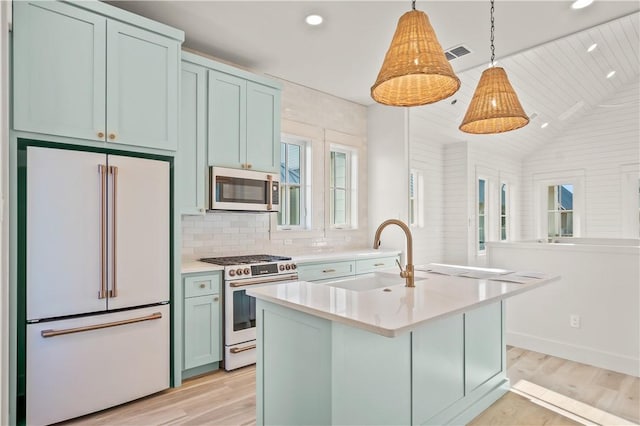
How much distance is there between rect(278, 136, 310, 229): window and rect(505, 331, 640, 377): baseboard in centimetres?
259

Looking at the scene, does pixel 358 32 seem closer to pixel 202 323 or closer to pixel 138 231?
pixel 138 231

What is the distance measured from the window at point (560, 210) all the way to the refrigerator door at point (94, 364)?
27.4ft

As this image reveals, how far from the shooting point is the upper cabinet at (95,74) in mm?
2250

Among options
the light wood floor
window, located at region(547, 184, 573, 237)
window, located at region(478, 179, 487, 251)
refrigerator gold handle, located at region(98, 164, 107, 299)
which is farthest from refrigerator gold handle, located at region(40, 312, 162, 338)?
window, located at region(547, 184, 573, 237)

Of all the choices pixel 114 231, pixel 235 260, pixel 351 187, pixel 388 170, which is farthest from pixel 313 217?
pixel 114 231

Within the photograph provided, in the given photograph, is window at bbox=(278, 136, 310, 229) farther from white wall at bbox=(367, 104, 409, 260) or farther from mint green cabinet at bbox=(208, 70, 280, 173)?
white wall at bbox=(367, 104, 409, 260)

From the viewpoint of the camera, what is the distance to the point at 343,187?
5.09 m

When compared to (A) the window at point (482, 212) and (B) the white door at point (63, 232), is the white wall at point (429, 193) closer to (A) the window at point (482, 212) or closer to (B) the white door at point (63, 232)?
(A) the window at point (482, 212)

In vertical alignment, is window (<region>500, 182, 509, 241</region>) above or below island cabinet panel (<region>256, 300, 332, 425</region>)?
above

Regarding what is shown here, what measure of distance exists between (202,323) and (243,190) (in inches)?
49.0

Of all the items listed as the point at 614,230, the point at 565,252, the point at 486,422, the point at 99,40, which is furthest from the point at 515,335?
the point at 614,230

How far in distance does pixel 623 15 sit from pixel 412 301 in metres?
2.97

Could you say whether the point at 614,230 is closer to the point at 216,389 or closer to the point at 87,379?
the point at 216,389

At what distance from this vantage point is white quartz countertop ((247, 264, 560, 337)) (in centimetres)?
146
